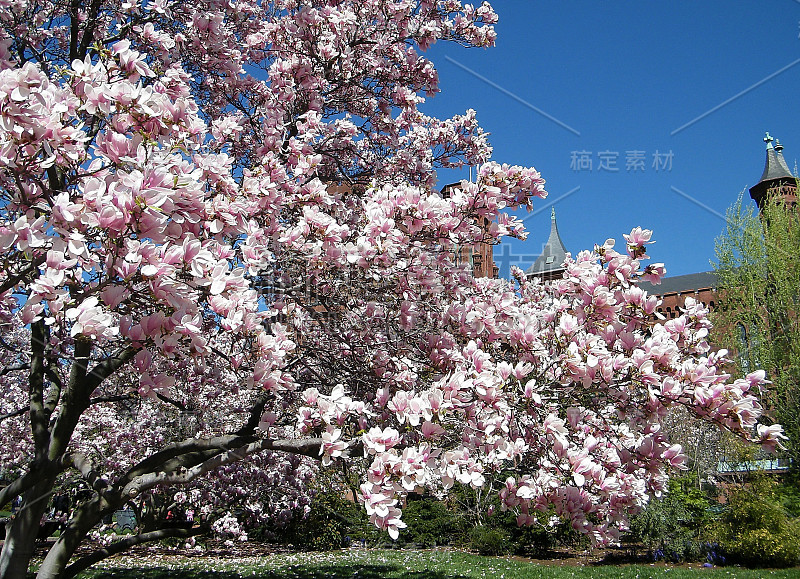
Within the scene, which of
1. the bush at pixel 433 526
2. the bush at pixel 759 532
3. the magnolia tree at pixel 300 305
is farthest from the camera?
the bush at pixel 433 526

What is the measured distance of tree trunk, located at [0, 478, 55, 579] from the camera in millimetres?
3844

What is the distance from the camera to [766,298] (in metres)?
20.2

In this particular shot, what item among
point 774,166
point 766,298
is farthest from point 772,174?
point 766,298

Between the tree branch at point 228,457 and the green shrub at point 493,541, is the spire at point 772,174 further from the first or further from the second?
the tree branch at point 228,457

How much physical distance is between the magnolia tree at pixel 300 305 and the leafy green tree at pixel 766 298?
17144mm

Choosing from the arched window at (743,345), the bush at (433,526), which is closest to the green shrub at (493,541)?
the bush at (433,526)

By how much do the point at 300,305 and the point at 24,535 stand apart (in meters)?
2.78

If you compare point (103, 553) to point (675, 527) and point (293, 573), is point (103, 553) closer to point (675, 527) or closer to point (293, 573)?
point (293, 573)

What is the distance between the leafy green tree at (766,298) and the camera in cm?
1752

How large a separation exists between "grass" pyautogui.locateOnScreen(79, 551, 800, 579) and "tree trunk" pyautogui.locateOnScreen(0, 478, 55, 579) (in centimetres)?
463

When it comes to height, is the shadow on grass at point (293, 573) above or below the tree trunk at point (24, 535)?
below

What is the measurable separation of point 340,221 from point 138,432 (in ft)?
22.7

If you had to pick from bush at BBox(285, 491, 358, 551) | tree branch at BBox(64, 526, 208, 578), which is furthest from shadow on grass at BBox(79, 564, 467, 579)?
bush at BBox(285, 491, 358, 551)

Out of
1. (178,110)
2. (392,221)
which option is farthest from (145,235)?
(392,221)
